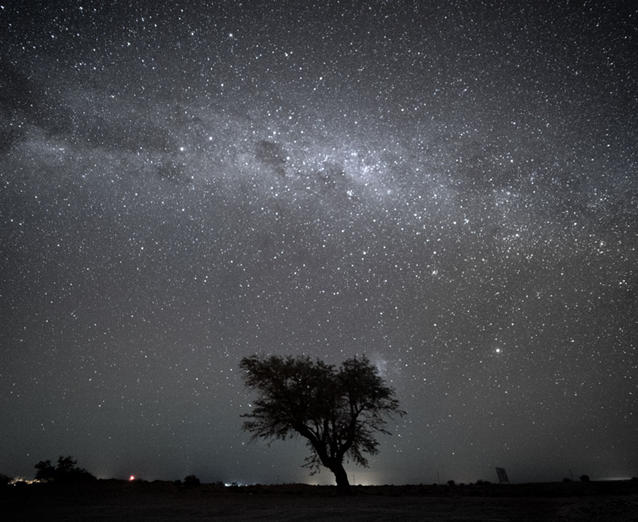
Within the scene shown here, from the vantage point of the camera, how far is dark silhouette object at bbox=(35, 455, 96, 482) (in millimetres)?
23895

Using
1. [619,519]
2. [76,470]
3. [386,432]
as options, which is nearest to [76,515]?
[619,519]

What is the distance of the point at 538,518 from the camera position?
809 centimetres

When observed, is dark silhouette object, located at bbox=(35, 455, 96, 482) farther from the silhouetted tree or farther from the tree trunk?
the tree trunk

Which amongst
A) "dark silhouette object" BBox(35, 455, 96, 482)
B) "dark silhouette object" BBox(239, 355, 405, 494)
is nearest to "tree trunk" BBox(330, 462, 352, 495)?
"dark silhouette object" BBox(239, 355, 405, 494)

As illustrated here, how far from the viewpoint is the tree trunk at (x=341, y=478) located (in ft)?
66.7

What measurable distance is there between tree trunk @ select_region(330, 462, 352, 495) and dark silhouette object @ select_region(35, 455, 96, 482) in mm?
15574

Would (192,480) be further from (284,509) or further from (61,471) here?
(284,509)

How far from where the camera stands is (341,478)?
20.8 m

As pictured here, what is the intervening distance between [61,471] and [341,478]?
62.1 ft

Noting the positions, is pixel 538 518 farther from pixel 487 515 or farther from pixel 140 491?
pixel 140 491

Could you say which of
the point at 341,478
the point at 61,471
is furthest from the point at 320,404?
the point at 61,471

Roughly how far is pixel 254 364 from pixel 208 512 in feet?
36.5

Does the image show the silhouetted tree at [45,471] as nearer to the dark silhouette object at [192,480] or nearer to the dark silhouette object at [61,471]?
the dark silhouette object at [61,471]

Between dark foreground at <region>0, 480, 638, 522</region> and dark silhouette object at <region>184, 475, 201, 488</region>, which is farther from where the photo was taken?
dark silhouette object at <region>184, 475, 201, 488</region>
